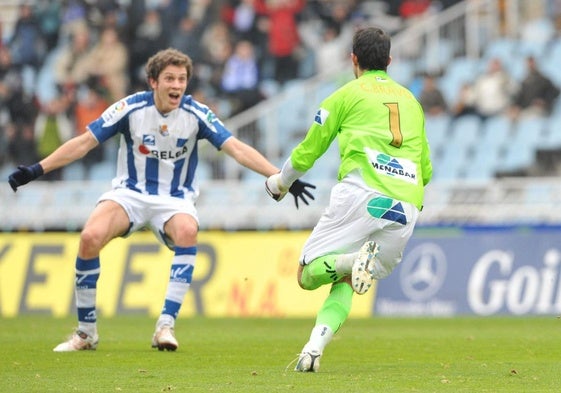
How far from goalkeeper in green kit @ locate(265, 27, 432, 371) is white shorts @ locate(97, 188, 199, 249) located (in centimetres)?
255

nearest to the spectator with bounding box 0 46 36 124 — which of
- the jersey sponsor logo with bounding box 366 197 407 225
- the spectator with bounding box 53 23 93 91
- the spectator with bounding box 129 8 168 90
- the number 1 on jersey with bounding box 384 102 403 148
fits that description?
the spectator with bounding box 53 23 93 91

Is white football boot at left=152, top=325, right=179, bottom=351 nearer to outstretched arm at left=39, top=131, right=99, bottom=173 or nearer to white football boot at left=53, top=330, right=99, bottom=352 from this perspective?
white football boot at left=53, top=330, right=99, bottom=352

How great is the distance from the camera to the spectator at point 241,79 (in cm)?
2389

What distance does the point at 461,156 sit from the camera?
73.8 ft

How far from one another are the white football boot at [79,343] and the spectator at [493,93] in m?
12.7

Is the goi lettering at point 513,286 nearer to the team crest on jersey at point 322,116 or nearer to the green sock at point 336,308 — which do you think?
the green sock at point 336,308

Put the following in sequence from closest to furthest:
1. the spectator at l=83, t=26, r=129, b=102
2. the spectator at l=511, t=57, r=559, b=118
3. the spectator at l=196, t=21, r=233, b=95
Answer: the spectator at l=511, t=57, r=559, b=118
the spectator at l=196, t=21, r=233, b=95
the spectator at l=83, t=26, r=129, b=102

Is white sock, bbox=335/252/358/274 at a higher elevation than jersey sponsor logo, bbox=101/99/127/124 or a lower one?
lower

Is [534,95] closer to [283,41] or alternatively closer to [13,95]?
[283,41]

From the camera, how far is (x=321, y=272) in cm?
884

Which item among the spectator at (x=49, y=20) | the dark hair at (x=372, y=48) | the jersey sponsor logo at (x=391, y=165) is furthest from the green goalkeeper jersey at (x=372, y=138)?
the spectator at (x=49, y=20)

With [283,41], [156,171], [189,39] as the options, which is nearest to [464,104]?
[283,41]

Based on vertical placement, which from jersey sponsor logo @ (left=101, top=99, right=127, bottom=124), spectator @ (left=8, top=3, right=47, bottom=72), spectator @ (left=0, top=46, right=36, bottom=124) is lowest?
jersey sponsor logo @ (left=101, top=99, right=127, bottom=124)

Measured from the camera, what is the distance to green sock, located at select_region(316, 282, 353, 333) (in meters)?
8.74
